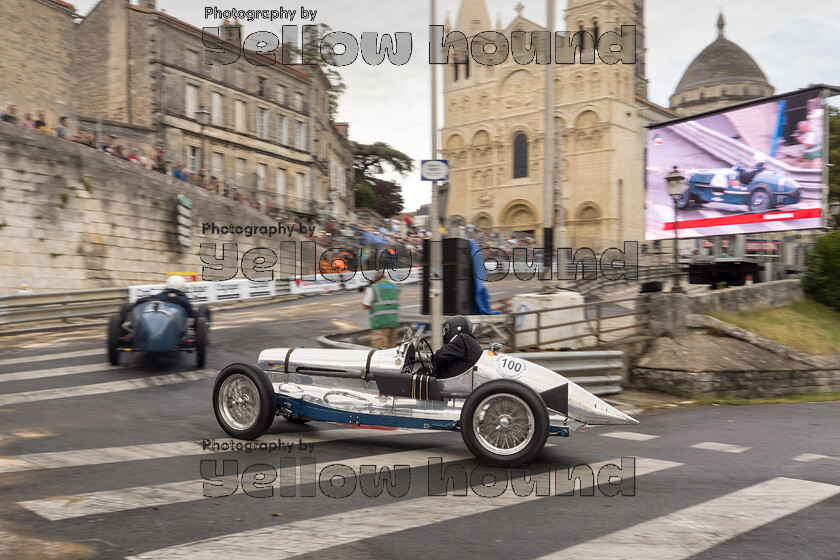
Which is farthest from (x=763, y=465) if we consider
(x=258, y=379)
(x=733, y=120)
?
(x=733, y=120)

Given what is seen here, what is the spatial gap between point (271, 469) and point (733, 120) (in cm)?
2328

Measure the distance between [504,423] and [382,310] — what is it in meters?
6.08

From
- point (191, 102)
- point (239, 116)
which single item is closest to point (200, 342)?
point (191, 102)

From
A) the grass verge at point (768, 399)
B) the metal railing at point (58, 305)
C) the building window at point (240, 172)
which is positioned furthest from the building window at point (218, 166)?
the grass verge at point (768, 399)

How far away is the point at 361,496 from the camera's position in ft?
17.8

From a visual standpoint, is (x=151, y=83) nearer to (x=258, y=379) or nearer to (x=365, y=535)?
(x=258, y=379)

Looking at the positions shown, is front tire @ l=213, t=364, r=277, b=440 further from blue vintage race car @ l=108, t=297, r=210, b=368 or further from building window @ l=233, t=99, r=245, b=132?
building window @ l=233, t=99, r=245, b=132

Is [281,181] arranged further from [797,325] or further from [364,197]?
[797,325]

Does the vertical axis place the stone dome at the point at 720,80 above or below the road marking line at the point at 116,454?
above

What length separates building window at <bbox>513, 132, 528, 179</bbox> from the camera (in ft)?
234

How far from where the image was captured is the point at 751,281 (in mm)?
23797

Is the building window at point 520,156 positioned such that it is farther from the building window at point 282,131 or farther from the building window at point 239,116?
the building window at point 239,116

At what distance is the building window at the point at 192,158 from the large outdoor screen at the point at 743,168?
23.0 m

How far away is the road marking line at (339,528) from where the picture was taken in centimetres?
417
